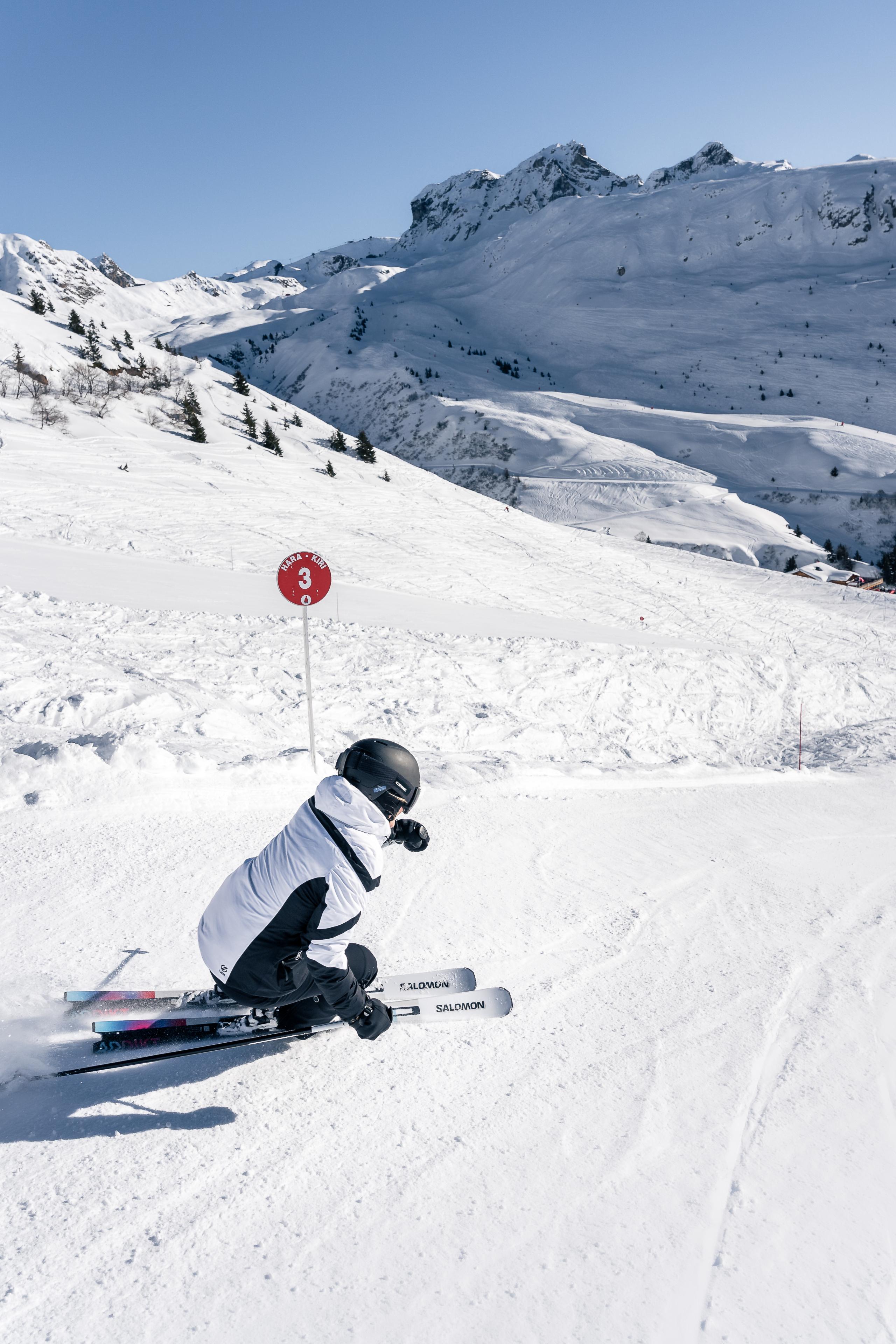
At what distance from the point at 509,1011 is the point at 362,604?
560 inches

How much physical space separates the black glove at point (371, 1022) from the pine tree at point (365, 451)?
3814 cm

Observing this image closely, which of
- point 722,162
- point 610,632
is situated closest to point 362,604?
point 610,632

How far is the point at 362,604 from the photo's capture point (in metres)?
17.3

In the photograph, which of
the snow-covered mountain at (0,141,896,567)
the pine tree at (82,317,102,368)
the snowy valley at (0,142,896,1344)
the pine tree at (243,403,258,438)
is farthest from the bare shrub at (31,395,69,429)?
the snow-covered mountain at (0,141,896,567)

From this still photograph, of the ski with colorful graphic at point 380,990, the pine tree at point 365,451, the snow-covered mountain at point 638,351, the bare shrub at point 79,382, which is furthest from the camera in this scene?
the snow-covered mountain at point 638,351

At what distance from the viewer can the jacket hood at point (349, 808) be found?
283cm

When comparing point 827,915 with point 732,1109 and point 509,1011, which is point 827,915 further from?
point 509,1011

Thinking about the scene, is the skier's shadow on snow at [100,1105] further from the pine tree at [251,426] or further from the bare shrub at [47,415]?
the pine tree at [251,426]

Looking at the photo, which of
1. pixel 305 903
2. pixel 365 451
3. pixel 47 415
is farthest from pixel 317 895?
pixel 365 451

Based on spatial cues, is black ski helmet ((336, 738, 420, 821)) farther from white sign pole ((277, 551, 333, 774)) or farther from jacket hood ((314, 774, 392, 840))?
white sign pole ((277, 551, 333, 774))

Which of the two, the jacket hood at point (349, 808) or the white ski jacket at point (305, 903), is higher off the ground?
the jacket hood at point (349, 808)

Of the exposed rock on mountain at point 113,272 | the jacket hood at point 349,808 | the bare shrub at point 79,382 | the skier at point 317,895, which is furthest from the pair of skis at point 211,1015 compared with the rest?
the exposed rock on mountain at point 113,272

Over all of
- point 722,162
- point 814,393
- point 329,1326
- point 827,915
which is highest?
point 722,162

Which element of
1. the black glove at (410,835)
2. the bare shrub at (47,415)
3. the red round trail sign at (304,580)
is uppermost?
the bare shrub at (47,415)
